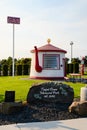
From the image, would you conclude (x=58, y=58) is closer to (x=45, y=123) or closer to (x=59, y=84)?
(x=59, y=84)

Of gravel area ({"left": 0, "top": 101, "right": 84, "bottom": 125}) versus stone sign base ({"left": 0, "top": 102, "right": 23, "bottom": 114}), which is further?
stone sign base ({"left": 0, "top": 102, "right": 23, "bottom": 114})

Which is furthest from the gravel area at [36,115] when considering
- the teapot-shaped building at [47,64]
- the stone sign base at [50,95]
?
the teapot-shaped building at [47,64]

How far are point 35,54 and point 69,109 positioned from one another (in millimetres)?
16581

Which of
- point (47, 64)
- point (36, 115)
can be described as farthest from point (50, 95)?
point (47, 64)

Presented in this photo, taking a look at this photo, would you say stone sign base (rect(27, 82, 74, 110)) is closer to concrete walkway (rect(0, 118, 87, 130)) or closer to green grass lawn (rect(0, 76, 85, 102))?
green grass lawn (rect(0, 76, 85, 102))

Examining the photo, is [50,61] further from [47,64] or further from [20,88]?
[20,88]

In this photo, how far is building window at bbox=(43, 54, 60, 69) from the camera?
88.2 feet

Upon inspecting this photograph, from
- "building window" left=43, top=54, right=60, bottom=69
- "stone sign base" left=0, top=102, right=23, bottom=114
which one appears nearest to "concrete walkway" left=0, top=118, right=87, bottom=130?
"stone sign base" left=0, top=102, right=23, bottom=114

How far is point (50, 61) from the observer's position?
88.3 feet

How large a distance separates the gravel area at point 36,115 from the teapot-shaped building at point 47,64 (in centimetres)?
1568

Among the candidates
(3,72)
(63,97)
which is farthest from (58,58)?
(63,97)

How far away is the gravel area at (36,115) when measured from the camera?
943 centimetres

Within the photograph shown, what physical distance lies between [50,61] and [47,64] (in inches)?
13.6

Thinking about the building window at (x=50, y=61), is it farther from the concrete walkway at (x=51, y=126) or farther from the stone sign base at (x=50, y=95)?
the concrete walkway at (x=51, y=126)
